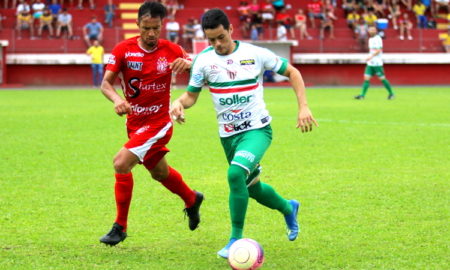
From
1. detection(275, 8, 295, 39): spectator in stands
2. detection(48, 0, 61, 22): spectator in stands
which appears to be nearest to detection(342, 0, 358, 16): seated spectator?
detection(275, 8, 295, 39): spectator in stands

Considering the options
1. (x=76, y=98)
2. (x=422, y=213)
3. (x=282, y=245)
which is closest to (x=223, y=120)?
(x=282, y=245)

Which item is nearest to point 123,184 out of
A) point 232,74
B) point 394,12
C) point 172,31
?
point 232,74

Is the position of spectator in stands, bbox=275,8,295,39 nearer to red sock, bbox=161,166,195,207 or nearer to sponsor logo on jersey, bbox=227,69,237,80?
red sock, bbox=161,166,195,207

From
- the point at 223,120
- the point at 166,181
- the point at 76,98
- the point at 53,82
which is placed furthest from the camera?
the point at 53,82

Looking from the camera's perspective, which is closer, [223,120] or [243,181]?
[243,181]

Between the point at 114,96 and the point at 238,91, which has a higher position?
the point at 238,91

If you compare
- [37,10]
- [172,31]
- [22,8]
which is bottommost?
[172,31]

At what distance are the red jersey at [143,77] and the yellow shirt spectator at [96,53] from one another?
96.7ft

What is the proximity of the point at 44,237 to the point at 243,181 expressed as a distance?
1.93 meters

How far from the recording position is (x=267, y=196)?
276 inches

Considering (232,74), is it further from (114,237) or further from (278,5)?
(278,5)

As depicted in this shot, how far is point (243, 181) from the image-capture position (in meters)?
6.34

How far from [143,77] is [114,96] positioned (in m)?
0.40

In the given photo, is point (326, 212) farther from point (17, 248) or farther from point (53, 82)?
point (53, 82)
